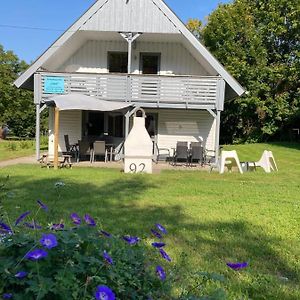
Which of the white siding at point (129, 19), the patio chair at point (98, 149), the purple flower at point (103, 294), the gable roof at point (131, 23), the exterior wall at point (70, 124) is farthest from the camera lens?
the exterior wall at point (70, 124)

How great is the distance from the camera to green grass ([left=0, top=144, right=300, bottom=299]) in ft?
14.0

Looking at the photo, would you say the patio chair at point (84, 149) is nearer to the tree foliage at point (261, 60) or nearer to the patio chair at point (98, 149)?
the patio chair at point (98, 149)

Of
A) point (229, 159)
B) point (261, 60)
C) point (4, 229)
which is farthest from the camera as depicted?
point (261, 60)

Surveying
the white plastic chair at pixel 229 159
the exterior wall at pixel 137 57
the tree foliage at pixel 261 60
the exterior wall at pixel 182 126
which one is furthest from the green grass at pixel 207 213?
the tree foliage at pixel 261 60

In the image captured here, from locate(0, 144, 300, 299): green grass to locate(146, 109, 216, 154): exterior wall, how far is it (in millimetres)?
6892

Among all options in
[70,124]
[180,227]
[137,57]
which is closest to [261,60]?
[137,57]

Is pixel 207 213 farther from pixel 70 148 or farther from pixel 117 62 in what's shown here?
pixel 117 62

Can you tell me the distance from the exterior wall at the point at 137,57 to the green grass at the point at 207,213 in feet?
27.2

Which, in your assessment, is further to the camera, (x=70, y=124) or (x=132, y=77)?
(x=70, y=124)

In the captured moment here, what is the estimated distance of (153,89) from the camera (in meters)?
17.0

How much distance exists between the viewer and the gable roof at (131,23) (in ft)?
55.0

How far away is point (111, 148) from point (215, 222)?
Result: 35.6ft

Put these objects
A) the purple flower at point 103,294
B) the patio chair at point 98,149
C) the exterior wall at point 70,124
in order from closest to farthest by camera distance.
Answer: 1. the purple flower at point 103,294
2. the patio chair at point 98,149
3. the exterior wall at point 70,124

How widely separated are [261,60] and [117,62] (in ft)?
53.5
